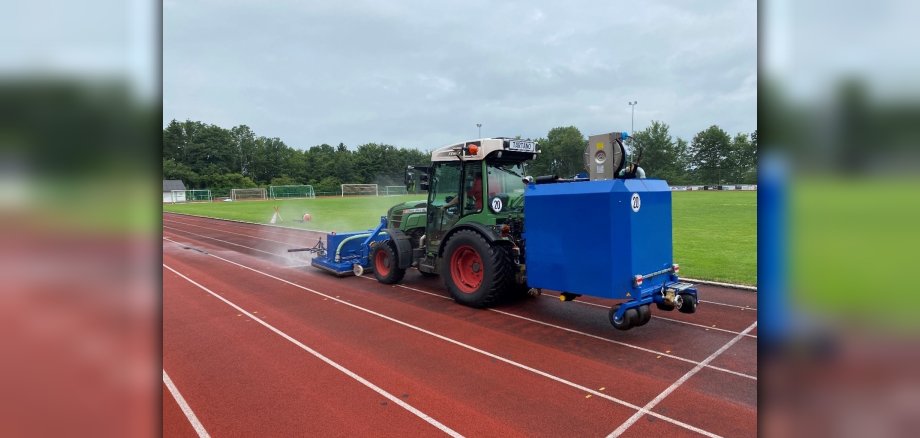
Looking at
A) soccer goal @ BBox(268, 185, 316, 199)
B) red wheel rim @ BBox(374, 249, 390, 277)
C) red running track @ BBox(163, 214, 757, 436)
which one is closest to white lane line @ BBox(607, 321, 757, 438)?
red running track @ BBox(163, 214, 757, 436)

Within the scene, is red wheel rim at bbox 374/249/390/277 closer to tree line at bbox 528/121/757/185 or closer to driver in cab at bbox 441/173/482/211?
driver in cab at bbox 441/173/482/211

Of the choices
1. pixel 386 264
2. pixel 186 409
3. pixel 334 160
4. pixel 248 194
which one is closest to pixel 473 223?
pixel 386 264

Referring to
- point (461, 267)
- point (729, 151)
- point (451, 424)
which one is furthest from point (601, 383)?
point (729, 151)

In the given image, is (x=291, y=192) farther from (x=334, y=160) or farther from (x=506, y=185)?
(x=506, y=185)

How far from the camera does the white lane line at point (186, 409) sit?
Result: 425 centimetres

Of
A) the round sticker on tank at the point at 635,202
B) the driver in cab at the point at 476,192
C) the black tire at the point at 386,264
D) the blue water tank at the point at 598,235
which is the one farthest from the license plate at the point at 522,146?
the black tire at the point at 386,264

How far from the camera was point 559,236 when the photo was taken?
655 centimetres

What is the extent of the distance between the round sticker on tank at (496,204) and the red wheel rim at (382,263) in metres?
3.13

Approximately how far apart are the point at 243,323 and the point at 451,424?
4.61 meters

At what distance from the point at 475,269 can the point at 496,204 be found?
1185 millimetres

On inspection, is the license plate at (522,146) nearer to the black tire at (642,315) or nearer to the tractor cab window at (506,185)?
the tractor cab window at (506,185)
